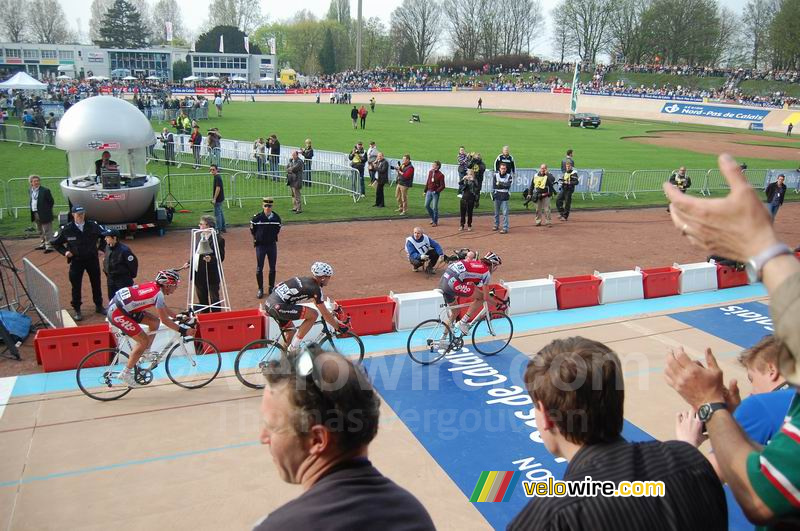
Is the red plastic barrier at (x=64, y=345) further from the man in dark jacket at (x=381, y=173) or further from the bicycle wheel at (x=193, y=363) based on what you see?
the man in dark jacket at (x=381, y=173)

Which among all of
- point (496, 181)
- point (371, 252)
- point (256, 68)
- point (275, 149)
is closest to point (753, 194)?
point (371, 252)

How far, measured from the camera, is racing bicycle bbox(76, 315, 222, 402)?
827cm

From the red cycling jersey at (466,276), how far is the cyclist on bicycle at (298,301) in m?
1.89

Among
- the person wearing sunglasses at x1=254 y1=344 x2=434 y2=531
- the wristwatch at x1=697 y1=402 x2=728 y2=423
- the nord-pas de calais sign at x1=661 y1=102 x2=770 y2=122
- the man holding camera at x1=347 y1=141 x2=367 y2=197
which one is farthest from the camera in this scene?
the nord-pas de calais sign at x1=661 y1=102 x2=770 y2=122

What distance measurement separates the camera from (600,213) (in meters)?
21.6

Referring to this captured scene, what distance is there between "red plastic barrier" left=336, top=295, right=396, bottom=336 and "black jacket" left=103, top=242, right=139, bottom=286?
11.8ft

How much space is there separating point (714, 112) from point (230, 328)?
2360 inches

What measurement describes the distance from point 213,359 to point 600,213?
52.5 ft

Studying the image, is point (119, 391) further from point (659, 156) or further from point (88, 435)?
point (659, 156)

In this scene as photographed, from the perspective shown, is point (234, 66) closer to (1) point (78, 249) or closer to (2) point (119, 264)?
(1) point (78, 249)

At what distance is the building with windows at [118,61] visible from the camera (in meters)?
89.9

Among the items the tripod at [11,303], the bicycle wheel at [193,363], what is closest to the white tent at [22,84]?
the tripod at [11,303]

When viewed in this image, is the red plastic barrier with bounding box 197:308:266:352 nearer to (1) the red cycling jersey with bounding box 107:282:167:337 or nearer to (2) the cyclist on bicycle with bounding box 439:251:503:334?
(1) the red cycling jersey with bounding box 107:282:167:337

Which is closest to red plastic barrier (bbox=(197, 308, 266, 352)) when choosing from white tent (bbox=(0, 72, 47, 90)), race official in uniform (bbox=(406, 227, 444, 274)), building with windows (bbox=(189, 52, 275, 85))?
race official in uniform (bbox=(406, 227, 444, 274))
